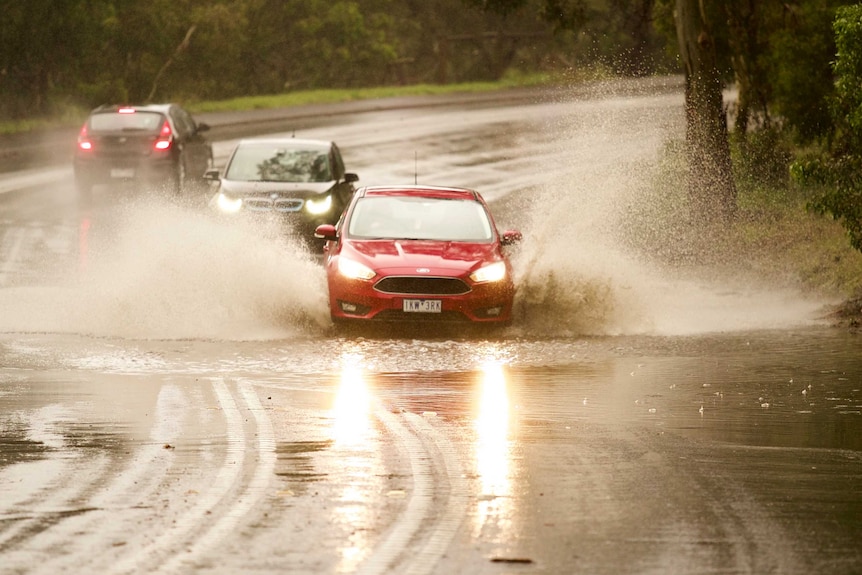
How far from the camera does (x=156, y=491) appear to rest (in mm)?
9281

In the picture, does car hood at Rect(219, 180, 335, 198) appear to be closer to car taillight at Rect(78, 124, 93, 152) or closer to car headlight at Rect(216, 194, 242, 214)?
car headlight at Rect(216, 194, 242, 214)

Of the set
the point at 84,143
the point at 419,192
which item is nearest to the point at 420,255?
the point at 419,192

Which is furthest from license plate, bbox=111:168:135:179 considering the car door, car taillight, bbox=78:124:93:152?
the car door

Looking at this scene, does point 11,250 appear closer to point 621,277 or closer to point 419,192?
point 419,192

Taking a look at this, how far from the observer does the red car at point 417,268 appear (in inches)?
658

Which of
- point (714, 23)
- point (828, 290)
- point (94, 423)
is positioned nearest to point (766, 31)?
point (714, 23)

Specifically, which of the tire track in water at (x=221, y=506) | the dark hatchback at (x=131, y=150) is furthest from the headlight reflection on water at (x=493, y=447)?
the dark hatchback at (x=131, y=150)

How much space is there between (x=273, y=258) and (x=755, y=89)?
17284mm

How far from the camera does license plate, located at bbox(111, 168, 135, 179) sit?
3031cm

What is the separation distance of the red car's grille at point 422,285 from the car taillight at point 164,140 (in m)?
14.6

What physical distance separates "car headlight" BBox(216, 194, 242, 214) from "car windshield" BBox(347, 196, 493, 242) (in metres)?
5.98

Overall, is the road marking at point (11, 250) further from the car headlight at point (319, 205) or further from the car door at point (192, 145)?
the car door at point (192, 145)

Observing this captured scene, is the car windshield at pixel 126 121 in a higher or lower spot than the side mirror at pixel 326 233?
higher

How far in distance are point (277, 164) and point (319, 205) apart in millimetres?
1314
